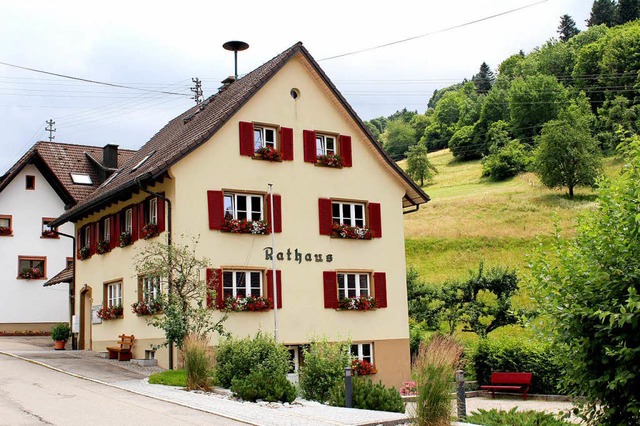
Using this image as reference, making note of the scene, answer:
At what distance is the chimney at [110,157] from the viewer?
40.1 metres

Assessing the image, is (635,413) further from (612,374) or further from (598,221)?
(598,221)

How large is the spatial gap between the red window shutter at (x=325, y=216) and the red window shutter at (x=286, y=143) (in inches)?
68.9

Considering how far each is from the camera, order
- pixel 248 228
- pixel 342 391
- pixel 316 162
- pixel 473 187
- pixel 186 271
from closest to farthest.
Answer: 1. pixel 342 391
2. pixel 186 271
3. pixel 248 228
4. pixel 316 162
5. pixel 473 187

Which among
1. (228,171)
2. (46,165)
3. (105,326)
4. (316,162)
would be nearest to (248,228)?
(228,171)

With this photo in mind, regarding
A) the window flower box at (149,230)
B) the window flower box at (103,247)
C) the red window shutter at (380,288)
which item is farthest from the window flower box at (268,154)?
the window flower box at (103,247)

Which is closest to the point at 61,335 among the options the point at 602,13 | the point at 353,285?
the point at 353,285

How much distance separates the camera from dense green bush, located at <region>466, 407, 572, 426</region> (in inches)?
471

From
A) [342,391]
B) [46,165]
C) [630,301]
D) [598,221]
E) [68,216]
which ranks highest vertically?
[46,165]

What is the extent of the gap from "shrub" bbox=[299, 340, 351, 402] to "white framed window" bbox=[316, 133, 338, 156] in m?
10.3

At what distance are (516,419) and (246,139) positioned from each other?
1443cm

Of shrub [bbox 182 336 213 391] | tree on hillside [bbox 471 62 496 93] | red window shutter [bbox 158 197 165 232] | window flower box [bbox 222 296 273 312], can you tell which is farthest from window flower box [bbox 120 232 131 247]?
tree on hillside [bbox 471 62 496 93]

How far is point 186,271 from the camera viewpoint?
21.3 m

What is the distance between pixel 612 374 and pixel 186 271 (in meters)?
13.5

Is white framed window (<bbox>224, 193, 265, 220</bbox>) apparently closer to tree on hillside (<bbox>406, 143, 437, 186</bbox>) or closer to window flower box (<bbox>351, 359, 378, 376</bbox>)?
window flower box (<bbox>351, 359, 378, 376</bbox>)
